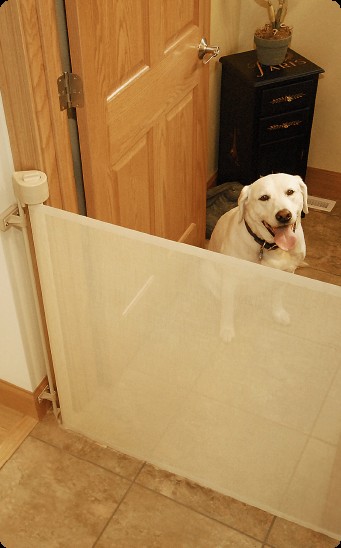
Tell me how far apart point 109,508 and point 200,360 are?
631mm

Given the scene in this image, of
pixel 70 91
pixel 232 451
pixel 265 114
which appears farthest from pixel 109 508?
pixel 265 114

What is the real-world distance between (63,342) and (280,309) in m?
0.79

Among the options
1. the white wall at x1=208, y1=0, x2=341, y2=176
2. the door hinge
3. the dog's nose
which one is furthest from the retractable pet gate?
the white wall at x1=208, y1=0, x2=341, y2=176

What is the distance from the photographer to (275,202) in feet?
7.39

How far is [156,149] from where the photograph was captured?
227cm

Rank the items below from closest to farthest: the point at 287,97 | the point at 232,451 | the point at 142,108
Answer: the point at 232,451
the point at 142,108
the point at 287,97

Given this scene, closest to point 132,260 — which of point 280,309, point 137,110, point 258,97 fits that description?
point 280,309

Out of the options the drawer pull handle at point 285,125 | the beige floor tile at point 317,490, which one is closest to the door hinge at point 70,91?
the beige floor tile at point 317,490

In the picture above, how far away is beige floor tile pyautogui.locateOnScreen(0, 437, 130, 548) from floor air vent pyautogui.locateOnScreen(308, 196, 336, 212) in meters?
1.89

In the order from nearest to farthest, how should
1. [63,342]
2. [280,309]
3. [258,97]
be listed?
[280,309], [63,342], [258,97]

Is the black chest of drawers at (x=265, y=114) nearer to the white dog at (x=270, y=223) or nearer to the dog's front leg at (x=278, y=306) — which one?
the white dog at (x=270, y=223)

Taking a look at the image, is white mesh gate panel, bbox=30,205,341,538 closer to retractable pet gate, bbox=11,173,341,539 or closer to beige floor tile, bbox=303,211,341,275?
retractable pet gate, bbox=11,173,341,539

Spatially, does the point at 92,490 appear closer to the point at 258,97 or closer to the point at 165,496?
the point at 165,496

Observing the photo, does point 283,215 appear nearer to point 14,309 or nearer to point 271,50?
point 14,309
